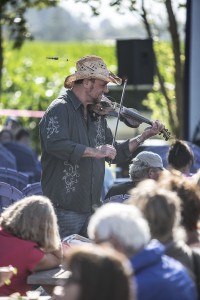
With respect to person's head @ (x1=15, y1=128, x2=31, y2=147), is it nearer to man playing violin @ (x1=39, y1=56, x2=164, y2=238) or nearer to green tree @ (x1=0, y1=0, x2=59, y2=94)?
green tree @ (x1=0, y1=0, x2=59, y2=94)

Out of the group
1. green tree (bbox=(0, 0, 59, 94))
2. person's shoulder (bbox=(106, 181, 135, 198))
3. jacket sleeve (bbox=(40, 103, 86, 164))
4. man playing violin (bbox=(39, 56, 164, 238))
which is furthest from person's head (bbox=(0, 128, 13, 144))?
jacket sleeve (bbox=(40, 103, 86, 164))

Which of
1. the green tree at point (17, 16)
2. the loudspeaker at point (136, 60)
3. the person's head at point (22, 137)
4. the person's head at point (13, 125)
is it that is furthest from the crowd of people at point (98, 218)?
the green tree at point (17, 16)

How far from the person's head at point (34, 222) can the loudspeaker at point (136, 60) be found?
825 centimetres

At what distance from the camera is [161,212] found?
4.29 m

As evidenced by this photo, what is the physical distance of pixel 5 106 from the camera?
21.0 metres

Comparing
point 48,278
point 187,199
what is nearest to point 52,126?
point 48,278

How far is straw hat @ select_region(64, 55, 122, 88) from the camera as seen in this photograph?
21.9 ft

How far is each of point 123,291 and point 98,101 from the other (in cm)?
345

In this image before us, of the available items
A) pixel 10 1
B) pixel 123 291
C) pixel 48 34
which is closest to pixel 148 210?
pixel 123 291

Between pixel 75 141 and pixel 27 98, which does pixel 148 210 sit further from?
pixel 27 98

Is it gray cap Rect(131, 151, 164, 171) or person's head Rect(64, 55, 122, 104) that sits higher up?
person's head Rect(64, 55, 122, 104)

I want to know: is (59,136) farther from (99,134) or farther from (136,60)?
(136,60)

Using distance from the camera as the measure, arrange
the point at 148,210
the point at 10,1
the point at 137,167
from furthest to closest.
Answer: the point at 10,1 → the point at 137,167 → the point at 148,210

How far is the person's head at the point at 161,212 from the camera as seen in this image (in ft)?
14.1
